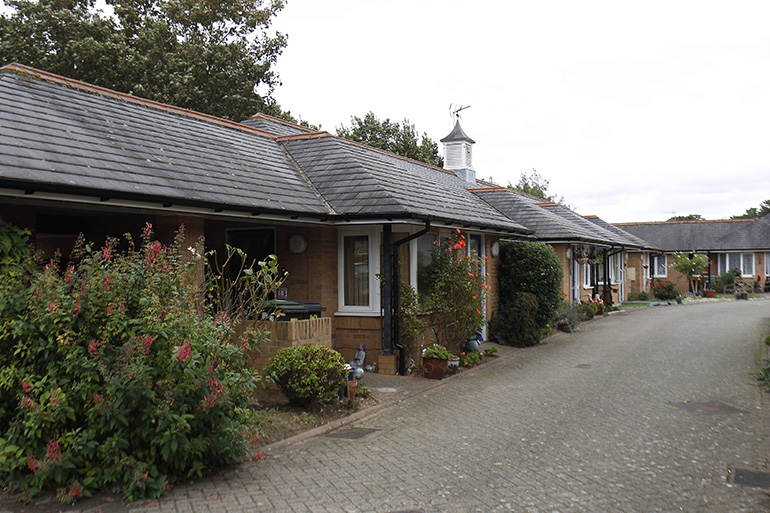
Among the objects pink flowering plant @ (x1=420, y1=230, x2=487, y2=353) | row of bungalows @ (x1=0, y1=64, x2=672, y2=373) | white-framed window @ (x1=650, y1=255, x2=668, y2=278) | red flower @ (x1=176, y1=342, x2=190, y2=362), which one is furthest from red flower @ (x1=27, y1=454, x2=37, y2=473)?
white-framed window @ (x1=650, y1=255, x2=668, y2=278)

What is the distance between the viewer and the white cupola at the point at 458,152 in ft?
81.3

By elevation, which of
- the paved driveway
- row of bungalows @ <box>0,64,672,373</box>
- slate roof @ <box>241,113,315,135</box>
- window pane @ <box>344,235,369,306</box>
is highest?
slate roof @ <box>241,113,315,135</box>

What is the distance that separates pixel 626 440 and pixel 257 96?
21.9 metres

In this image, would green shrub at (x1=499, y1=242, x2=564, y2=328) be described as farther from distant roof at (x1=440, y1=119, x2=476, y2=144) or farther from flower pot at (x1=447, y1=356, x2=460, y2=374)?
distant roof at (x1=440, y1=119, x2=476, y2=144)

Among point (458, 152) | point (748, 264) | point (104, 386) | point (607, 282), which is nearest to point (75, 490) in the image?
point (104, 386)

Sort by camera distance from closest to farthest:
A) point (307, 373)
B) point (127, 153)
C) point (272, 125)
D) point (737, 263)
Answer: point (307, 373), point (127, 153), point (272, 125), point (737, 263)

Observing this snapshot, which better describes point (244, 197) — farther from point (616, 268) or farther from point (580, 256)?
point (616, 268)

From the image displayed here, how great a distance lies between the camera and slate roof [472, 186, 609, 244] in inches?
783

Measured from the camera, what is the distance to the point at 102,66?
2186 centimetres

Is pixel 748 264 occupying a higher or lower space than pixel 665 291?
higher

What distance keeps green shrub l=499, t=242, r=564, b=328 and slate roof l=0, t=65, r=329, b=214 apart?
6.68 m

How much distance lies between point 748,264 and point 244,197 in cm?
4047

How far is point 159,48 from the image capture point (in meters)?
23.0

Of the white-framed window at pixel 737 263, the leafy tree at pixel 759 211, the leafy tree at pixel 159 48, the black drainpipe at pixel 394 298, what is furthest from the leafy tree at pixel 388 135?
the leafy tree at pixel 759 211
